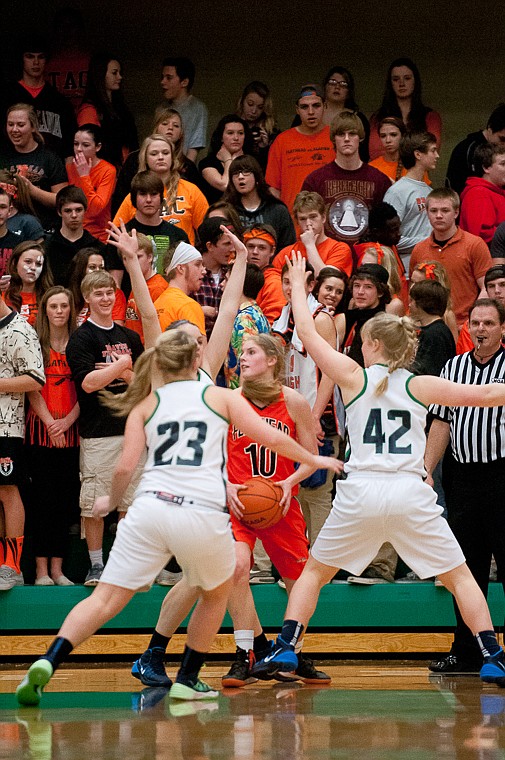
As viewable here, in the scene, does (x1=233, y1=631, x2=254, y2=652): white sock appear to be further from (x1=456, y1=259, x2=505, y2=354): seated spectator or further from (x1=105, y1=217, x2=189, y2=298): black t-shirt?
(x1=105, y1=217, x2=189, y2=298): black t-shirt

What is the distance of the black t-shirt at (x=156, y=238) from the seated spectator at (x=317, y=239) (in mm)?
791

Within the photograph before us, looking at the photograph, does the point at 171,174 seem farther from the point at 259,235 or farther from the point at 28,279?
the point at 28,279

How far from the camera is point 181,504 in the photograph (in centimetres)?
545

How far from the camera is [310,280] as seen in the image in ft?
26.8

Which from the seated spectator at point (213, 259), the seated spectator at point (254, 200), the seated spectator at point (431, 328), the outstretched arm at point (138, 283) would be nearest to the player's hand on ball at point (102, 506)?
the outstretched arm at point (138, 283)

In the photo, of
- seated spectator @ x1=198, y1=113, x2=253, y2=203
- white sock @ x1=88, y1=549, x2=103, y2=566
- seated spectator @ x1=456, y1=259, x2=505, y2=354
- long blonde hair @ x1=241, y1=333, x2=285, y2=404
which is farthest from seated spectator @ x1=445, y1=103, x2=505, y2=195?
white sock @ x1=88, y1=549, x2=103, y2=566

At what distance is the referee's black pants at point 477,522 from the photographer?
22.9 ft

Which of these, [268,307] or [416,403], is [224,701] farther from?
[268,307]

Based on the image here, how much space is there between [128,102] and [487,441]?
25.8 ft

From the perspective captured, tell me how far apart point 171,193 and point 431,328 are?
108 inches

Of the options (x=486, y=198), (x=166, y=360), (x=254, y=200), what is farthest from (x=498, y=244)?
(x=166, y=360)

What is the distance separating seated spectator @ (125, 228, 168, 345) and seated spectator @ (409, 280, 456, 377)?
5.90 ft

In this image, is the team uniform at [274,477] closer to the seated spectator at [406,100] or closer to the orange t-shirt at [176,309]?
the orange t-shirt at [176,309]

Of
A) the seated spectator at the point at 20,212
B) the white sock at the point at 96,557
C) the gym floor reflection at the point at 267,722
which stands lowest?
the gym floor reflection at the point at 267,722
